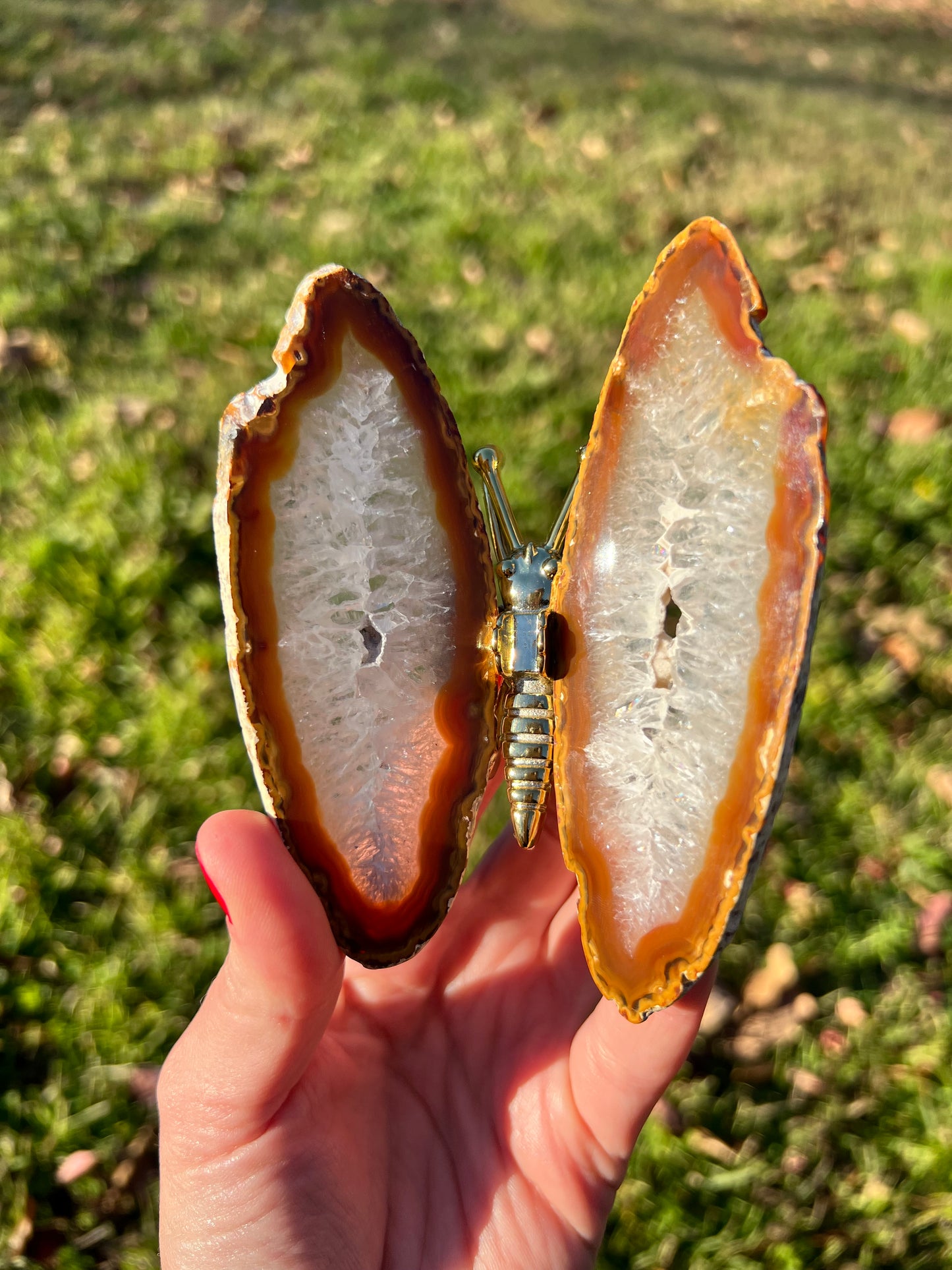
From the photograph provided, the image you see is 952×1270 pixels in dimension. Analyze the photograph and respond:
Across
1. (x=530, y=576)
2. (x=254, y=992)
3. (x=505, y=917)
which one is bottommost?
(x=505, y=917)

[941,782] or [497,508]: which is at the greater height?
[497,508]

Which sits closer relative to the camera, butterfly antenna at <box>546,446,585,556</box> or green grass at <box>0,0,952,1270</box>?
butterfly antenna at <box>546,446,585,556</box>

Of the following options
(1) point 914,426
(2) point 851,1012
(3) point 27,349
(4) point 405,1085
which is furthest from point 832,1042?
(3) point 27,349

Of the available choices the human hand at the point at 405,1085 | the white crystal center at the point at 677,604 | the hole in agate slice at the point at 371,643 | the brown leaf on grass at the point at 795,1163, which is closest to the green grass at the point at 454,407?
the brown leaf on grass at the point at 795,1163

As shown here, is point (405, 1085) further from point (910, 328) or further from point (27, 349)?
point (910, 328)

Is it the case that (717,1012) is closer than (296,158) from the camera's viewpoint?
Yes

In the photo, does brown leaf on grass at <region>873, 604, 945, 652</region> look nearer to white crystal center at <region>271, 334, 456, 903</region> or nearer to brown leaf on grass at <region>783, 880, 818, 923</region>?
brown leaf on grass at <region>783, 880, 818, 923</region>

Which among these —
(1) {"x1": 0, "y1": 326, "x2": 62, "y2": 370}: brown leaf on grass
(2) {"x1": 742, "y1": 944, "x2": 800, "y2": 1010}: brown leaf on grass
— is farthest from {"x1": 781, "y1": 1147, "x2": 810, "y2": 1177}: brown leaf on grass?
(1) {"x1": 0, "y1": 326, "x2": 62, "y2": 370}: brown leaf on grass

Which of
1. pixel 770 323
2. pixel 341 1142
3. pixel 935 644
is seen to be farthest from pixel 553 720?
pixel 770 323
